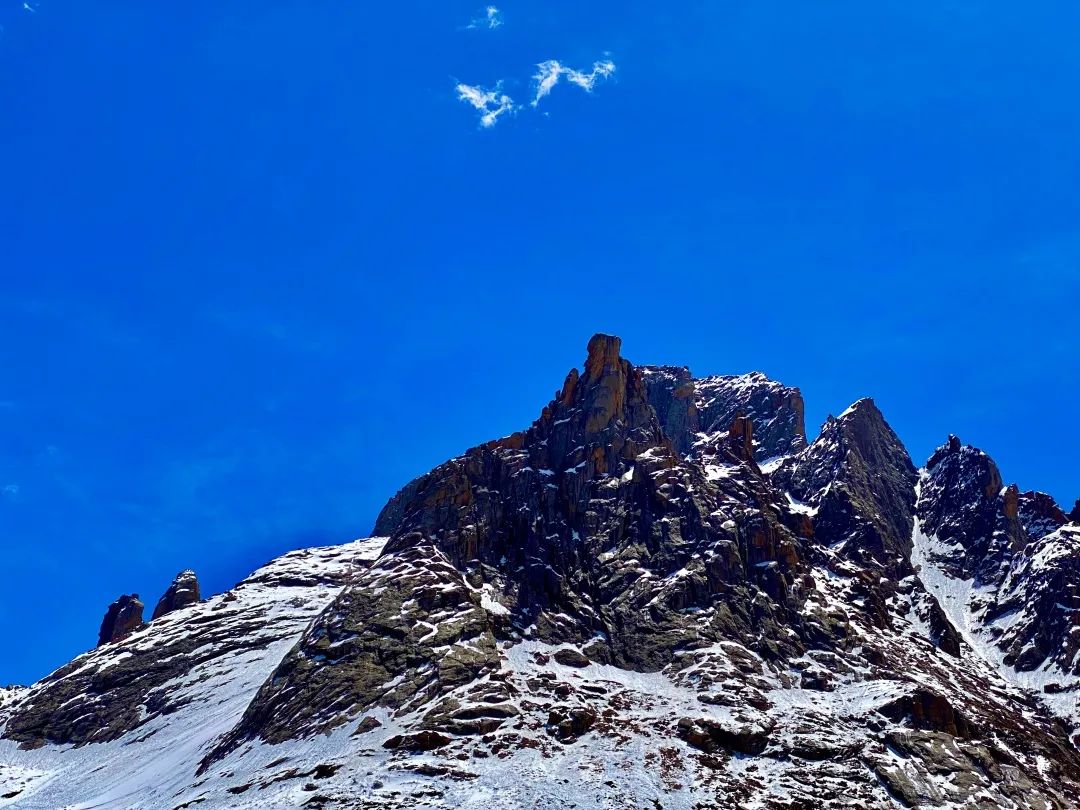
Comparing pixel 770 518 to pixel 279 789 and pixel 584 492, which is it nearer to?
pixel 584 492

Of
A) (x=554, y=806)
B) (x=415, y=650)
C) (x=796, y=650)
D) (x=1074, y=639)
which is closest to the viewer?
(x=554, y=806)

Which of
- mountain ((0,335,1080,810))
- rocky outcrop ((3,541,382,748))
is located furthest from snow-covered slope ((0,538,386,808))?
mountain ((0,335,1080,810))

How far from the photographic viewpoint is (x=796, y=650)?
511 feet

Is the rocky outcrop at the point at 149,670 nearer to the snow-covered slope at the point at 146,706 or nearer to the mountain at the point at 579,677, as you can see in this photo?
the snow-covered slope at the point at 146,706

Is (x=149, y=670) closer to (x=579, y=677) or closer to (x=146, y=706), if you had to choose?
(x=146, y=706)

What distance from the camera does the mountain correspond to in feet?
390

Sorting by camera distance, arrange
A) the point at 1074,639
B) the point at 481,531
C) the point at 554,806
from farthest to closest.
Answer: the point at 1074,639 → the point at 481,531 → the point at 554,806

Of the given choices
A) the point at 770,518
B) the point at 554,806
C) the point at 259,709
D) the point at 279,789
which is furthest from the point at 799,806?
the point at 770,518

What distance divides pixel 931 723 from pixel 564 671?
41.7 m

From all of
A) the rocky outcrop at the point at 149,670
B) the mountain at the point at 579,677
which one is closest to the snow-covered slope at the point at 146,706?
the rocky outcrop at the point at 149,670

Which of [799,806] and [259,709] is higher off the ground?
[259,709]

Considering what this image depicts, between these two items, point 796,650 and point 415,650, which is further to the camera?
point 796,650

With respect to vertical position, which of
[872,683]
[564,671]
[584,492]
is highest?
[584,492]

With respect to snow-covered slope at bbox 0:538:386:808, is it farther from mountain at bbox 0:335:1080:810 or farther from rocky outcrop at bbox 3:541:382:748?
mountain at bbox 0:335:1080:810
